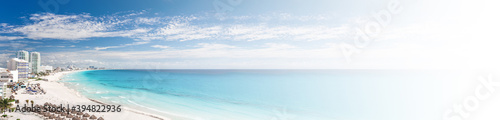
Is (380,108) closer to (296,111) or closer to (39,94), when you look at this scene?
(296,111)

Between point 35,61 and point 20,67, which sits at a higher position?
point 35,61

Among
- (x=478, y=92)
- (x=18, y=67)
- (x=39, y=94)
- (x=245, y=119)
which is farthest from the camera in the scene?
(x=18, y=67)

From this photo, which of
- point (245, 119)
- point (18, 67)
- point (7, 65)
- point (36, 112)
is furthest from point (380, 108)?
point (7, 65)

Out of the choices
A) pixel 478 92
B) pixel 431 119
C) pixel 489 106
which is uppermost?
pixel 478 92

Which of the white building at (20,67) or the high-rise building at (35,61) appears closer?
the white building at (20,67)

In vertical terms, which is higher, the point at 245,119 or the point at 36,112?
the point at 36,112

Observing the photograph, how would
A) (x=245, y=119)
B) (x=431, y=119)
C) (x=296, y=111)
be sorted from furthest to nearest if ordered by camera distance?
(x=296, y=111), (x=431, y=119), (x=245, y=119)

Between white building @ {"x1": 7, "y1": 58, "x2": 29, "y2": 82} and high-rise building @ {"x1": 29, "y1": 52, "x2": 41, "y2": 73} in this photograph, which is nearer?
white building @ {"x1": 7, "y1": 58, "x2": 29, "y2": 82}

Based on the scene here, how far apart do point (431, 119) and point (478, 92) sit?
40.9ft

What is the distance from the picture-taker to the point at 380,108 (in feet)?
96.6

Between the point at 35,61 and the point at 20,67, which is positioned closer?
the point at 20,67

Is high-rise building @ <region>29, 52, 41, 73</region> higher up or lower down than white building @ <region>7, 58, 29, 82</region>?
higher up

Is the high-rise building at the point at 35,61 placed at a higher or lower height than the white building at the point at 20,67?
higher

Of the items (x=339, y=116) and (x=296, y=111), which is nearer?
(x=339, y=116)
